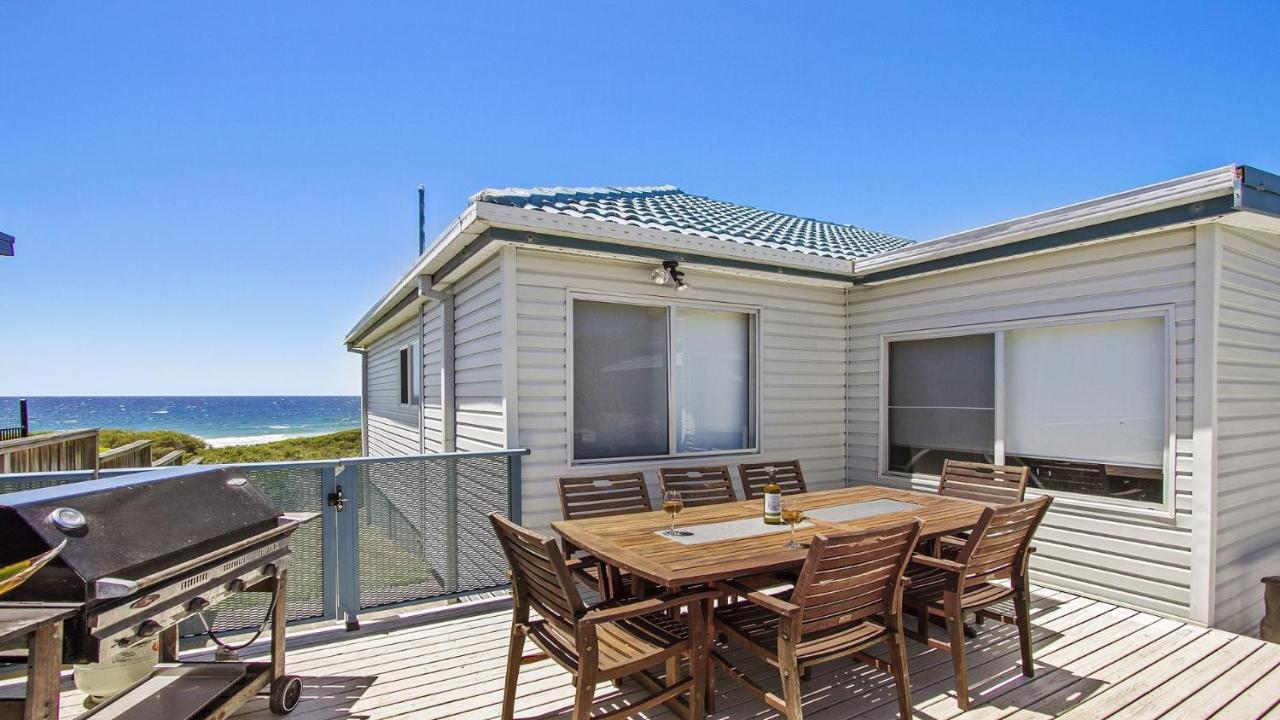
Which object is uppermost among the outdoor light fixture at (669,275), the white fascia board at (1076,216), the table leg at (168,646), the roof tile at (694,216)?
the roof tile at (694,216)

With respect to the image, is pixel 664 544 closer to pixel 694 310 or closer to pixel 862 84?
pixel 694 310

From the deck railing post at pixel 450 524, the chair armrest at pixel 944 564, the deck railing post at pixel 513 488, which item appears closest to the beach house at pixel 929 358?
the deck railing post at pixel 513 488

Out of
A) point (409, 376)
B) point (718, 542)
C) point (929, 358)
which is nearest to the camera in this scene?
point (718, 542)

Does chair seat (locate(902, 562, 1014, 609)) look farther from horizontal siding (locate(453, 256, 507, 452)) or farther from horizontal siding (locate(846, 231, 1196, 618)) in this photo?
horizontal siding (locate(453, 256, 507, 452))

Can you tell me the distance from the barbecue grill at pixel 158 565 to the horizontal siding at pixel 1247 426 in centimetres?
522

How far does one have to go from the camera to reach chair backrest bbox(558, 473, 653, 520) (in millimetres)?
3637

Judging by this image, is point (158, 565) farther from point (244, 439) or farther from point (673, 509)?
point (244, 439)

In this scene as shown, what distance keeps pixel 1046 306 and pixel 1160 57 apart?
5204 mm

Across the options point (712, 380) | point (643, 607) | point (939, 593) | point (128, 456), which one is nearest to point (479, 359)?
point (712, 380)

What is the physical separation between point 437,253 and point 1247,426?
5.72 metres

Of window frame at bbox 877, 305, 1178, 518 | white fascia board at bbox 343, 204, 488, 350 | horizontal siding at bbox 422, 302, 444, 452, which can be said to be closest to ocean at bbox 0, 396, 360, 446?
white fascia board at bbox 343, 204, 488, 350

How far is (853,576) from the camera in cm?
225

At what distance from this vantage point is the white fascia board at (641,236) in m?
3.64

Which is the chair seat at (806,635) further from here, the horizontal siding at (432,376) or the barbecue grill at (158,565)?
the horizontal siding at (432,376)
